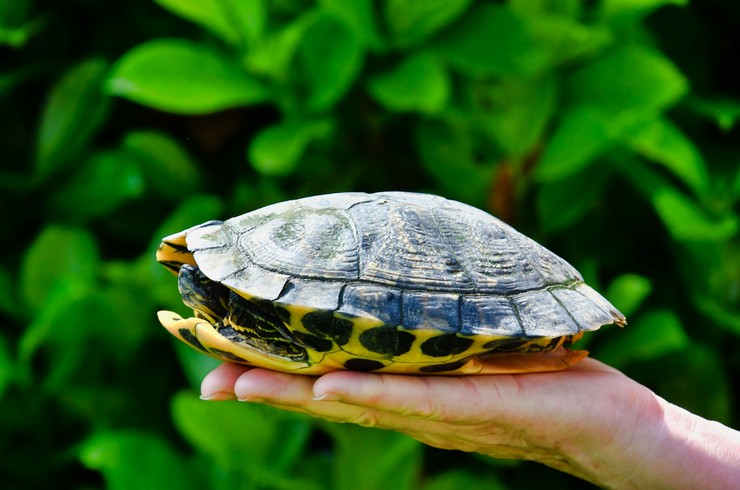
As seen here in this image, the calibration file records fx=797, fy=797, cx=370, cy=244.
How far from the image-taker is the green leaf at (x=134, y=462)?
1259 mm

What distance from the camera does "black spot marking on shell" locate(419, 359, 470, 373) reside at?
2.49 ft

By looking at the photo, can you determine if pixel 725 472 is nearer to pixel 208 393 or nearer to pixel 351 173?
pixel 208 393

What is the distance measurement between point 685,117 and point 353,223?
1199 mm

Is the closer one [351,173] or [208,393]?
[208,393]

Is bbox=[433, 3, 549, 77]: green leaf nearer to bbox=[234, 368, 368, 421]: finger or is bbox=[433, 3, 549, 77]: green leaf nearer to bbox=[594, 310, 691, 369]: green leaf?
bbox=[594, 310, 691, 369]: green leaf

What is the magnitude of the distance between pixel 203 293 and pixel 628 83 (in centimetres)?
98

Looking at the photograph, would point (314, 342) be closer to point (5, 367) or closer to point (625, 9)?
point (5, 367)

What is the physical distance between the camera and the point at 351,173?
146 centimetres

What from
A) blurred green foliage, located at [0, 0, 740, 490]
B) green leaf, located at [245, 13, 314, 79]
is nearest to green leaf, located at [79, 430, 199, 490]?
Result: blurred green foliage, located at [0, 0, 740, 490]

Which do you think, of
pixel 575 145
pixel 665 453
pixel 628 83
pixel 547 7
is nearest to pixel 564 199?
pixel 575 145

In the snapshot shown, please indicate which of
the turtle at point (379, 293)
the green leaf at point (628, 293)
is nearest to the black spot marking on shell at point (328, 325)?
the turtle at point (379, 293)

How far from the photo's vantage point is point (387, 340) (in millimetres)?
728

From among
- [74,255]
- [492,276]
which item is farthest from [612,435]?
[74,255]

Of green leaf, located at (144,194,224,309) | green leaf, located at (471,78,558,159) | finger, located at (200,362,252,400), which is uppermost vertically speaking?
green leaf, located at (471,78,558,159)
